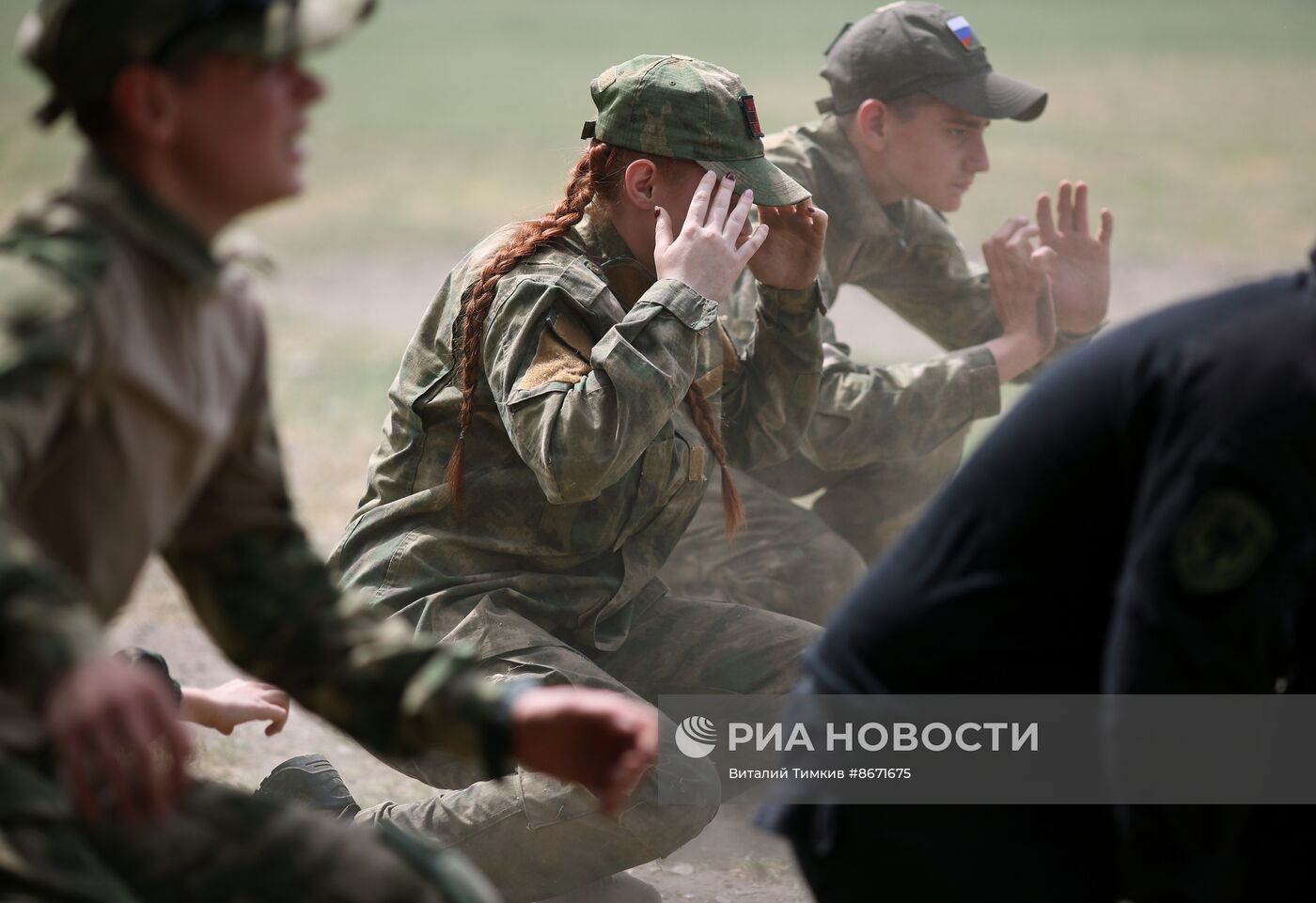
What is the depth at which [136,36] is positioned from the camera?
198cm

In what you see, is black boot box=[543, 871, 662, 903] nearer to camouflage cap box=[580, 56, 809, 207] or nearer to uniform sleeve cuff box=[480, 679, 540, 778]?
camouflage cap box=[580, 56, 809, 207]

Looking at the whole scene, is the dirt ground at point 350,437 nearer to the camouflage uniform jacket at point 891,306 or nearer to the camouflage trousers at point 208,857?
the camouflage uniform jacket at point 891,306

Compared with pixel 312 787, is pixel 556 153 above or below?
above

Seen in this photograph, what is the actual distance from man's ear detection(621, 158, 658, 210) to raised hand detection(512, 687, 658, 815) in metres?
1.76

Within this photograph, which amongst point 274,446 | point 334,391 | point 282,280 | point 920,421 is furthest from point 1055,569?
point 282,280

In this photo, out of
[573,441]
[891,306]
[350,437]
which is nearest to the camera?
[573,441]

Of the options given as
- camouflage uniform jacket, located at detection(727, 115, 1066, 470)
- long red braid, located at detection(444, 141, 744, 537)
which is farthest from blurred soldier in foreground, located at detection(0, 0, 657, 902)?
camouflage uniform jacket, located at detection(727, 115, 1066, 470)

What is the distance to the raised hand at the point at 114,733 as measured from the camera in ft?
5.79

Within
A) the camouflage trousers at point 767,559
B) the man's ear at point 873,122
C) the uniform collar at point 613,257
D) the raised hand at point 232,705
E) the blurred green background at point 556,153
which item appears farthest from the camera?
the blurred green background at point 556,153

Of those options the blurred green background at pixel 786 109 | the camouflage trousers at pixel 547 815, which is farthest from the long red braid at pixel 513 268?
the blurred green background at pixel 786 109

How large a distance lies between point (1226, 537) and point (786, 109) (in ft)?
55.8

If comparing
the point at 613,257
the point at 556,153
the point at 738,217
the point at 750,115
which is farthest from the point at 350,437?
the point at 738,217

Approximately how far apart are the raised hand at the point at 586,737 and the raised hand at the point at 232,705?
3.16ft

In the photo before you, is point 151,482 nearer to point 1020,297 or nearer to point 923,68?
point 1020,297
